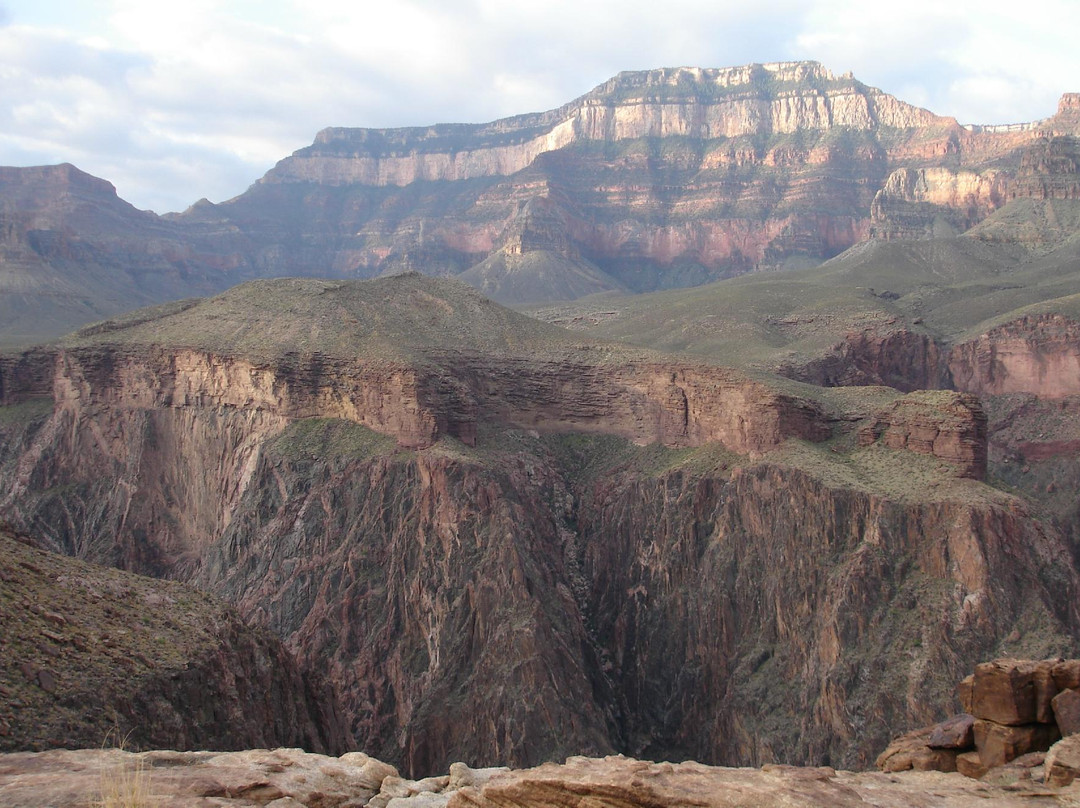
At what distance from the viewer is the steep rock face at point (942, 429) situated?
190ft

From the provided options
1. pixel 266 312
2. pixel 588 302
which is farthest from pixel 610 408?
pixel 588 302

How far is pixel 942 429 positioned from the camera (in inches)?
2295

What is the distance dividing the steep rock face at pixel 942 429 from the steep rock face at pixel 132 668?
3364 centimetres

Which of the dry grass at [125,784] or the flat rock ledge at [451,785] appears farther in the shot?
the flat rock ledge at [451,785]

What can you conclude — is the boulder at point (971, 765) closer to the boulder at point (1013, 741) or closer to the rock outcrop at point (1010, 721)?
the rock outcrop at point (1010, 721)

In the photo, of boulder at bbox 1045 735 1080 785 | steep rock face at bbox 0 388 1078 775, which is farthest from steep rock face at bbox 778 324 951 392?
boulder at bbox 1045 735 1080 785

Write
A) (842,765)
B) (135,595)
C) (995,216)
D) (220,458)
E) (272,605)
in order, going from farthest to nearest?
(995,216)
(220,458)
(272,605)
(842,765)
(135,595)

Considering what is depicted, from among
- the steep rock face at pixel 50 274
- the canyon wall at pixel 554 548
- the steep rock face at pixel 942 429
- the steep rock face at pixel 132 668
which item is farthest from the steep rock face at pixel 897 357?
the steep rock face at pixel 50 274

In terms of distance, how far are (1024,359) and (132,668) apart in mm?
89773

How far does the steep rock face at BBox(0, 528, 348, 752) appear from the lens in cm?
2878

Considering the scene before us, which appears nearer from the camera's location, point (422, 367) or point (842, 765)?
point (842, 765)

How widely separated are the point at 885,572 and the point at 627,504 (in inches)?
659

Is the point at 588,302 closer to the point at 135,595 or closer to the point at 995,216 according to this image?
the point at 995,216

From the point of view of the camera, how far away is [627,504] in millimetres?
67438
